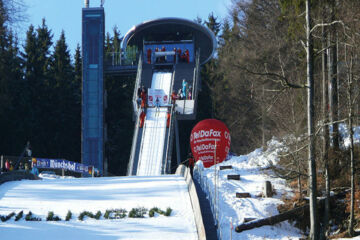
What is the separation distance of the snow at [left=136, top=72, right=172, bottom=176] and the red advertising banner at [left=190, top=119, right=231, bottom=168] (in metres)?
4.89

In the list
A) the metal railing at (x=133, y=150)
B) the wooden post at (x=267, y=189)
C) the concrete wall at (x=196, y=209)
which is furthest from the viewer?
the metal railing at (x=133, y=150)

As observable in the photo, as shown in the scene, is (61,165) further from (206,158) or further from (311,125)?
(311,125)

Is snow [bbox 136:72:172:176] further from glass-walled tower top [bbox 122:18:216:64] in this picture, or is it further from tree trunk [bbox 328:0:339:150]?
tree trunk [bbox 328:0:339:150]

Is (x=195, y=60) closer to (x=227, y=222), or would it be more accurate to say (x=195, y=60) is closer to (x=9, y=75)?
(x=9, y=75)

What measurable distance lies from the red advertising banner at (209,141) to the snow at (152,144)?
4889mm

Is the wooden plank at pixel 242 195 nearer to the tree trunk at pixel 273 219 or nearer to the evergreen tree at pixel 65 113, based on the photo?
the tree trunk at pixel 273 219

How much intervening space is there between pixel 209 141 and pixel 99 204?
980 centimetres

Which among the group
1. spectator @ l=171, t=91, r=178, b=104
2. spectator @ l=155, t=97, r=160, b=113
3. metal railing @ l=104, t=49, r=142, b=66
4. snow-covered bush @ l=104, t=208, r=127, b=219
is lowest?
snow-covered bush @ l=104, t=208, r=127, b=219

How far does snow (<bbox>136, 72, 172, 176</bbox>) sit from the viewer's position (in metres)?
Answer: 34.7

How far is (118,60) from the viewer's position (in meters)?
48.1

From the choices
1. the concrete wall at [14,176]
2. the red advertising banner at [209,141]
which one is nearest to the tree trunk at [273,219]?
the red advertising banner at [209,141]

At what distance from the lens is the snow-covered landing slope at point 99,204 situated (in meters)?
17.3

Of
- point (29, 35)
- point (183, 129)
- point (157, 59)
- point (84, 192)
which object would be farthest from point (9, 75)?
point (84, 192)

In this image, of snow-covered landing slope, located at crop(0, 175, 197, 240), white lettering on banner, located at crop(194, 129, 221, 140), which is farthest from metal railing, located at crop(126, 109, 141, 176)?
snow-covered landing slope, located at crop(0, 175, 197, 240)
